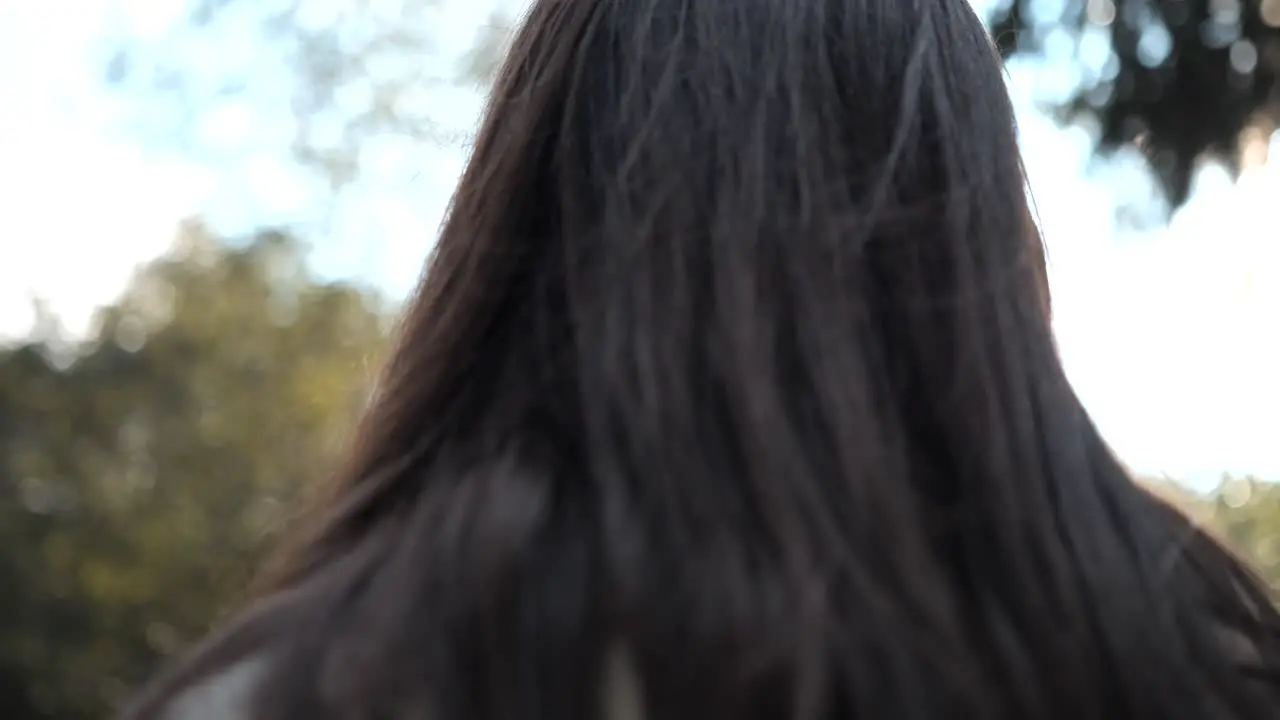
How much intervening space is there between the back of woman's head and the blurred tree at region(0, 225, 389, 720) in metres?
11.7

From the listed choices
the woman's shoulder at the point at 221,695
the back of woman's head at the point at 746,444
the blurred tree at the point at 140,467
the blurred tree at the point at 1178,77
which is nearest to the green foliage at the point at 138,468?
the blurred tree at the point at 140,467

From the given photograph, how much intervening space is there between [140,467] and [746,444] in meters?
12.9

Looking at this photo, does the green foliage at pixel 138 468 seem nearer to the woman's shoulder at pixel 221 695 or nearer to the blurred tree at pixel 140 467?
the blurred tree at pixel 140 467

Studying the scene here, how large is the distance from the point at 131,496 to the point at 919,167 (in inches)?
502

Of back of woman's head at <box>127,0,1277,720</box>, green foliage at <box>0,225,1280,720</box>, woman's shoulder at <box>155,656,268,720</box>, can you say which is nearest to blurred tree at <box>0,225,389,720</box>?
green foliage at <box>0,225,1280,720</box>

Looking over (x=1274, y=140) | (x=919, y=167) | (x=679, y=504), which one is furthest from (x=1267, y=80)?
(x=679, y=504)

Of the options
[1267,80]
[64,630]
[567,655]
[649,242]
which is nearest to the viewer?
[567,655]

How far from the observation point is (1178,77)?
4543 mm

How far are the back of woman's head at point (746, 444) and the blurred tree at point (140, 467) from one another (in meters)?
11.7

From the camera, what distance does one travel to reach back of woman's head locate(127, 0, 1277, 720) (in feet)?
2.57

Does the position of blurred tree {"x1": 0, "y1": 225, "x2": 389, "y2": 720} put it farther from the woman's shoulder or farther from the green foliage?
the woman's shoulder

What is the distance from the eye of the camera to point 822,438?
861 millimetres

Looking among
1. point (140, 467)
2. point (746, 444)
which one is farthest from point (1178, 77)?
point (140, 467)

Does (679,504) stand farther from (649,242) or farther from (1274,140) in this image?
(1274,140)
